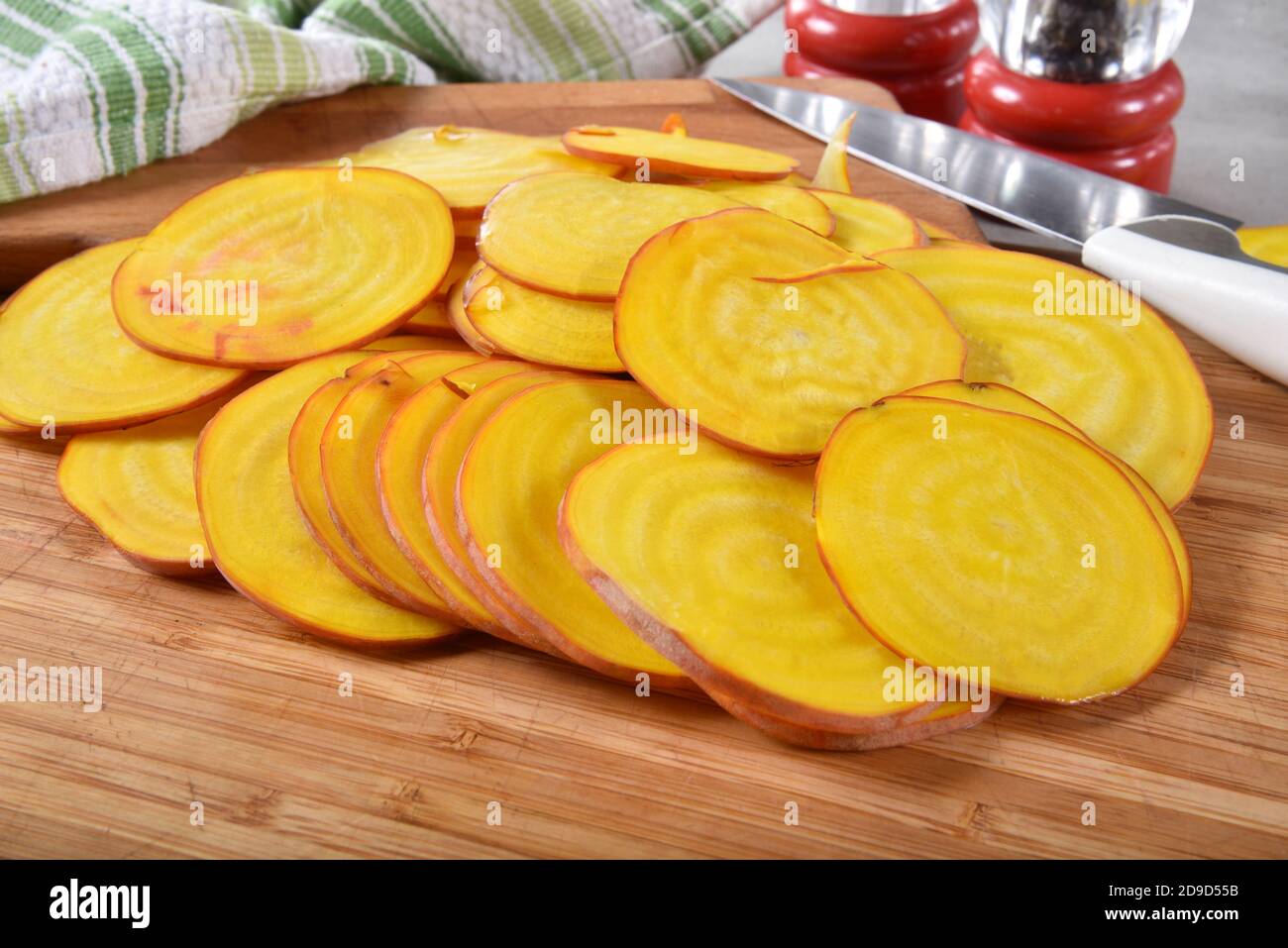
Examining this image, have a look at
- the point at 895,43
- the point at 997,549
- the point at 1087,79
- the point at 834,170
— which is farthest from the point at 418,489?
the point at 895,43

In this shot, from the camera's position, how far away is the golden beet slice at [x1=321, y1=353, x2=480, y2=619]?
1.25m

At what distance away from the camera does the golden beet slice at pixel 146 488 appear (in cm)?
135

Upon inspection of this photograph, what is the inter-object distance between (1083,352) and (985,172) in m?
0.60

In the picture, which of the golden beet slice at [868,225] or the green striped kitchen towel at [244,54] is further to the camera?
the green striped kitchen towel at [244,54]

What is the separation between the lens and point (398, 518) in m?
1.24

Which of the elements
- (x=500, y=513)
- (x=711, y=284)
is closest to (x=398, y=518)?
(x=500, y=513)

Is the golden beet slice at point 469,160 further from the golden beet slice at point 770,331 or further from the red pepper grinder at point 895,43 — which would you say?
the red pepper grinder at point 895,43

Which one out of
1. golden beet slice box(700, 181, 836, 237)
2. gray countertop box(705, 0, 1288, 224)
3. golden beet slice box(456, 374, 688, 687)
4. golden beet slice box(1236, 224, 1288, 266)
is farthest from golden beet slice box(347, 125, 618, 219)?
gray countertop box(705, 0, 1288, 224)

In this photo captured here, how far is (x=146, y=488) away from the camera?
4.74 ft

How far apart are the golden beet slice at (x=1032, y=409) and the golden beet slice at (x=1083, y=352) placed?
10 cm

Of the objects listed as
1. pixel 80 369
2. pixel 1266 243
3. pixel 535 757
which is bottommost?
pixel 535 757

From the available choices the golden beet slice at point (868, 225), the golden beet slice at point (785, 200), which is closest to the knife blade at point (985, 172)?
A: the golden beet slice at point (868, 225)

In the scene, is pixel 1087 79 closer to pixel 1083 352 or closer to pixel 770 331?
pixel 1083 352

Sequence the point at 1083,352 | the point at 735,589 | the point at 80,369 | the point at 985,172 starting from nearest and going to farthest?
the point at 735,589
the point at 1083,352
the point at 80,369
the point at 985,172
